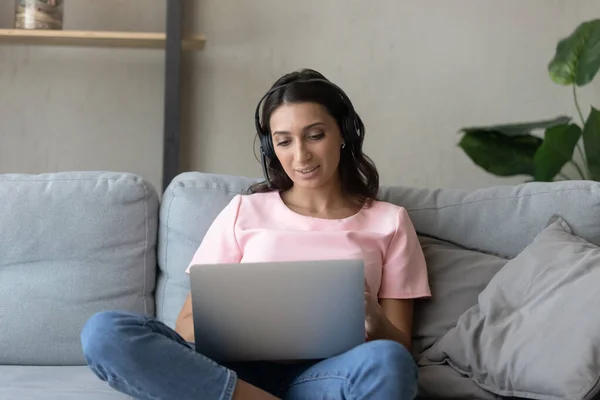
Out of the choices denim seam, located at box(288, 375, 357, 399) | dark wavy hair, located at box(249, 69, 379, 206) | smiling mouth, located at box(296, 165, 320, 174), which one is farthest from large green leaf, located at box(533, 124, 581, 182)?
denim seam, located at box(288, 375, 357, 399)

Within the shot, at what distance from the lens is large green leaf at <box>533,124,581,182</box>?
1789mm

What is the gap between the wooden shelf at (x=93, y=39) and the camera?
194 cm

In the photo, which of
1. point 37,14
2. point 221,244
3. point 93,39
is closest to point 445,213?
point 221,244

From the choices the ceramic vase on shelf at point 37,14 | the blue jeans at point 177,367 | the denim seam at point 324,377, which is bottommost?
the denim seam at point 324,377

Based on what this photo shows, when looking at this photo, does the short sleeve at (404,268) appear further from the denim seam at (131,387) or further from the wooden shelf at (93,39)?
the wooden shelf at (93,39)

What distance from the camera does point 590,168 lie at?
192 cm

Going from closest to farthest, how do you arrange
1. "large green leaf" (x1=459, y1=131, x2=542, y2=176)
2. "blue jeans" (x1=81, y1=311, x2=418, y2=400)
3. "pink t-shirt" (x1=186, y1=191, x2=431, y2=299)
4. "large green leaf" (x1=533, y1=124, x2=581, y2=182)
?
"blue jeans" (x1=81, y1=311, x2=418, y2=400), "pink t-shirt" (x1=186, y1=191, x2=431, y2=299), "large green leaf" (x1=533, y1=124, x2=581, y2=182), "large green leaf" (x1=459, y1=131, x2=542, y2=176)

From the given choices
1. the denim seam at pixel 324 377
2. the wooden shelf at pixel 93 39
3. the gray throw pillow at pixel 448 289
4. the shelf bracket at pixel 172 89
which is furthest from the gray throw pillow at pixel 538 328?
the wooden shelf at pixel 93 39

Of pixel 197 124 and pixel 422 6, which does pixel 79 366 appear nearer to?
pixel 197 124

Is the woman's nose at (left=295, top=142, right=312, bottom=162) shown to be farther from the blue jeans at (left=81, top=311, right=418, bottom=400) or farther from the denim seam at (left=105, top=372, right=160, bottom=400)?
the denim seam at (left=105, top=372, right=160, bottom=400)

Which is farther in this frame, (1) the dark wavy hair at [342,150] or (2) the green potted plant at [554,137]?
(2) the green potted plant at [554,137]

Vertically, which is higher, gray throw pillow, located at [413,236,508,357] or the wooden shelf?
the wooden shelf

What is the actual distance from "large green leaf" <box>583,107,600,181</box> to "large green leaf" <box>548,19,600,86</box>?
0.30ft

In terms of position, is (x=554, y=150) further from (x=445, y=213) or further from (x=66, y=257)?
(x=66, y=257)
